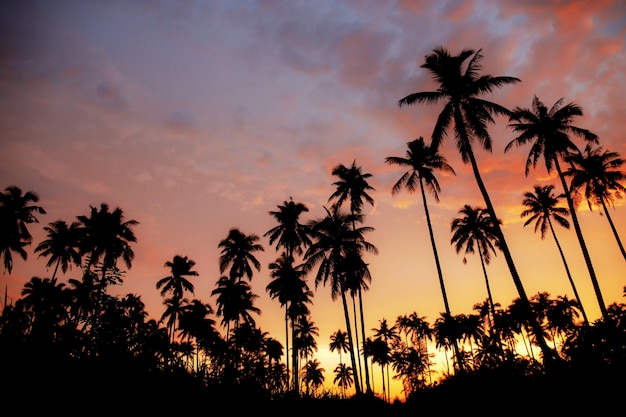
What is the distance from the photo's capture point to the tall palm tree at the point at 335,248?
29.0 meters

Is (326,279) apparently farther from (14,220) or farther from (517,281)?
(14,220)

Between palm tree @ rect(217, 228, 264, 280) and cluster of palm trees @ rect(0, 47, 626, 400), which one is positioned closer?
cluster of palm trees @ rect(0, 47, 626, 400)

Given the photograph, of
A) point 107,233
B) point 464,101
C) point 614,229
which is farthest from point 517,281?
point 107,233

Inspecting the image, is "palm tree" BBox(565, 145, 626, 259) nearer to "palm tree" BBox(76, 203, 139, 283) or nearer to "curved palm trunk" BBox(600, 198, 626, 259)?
"curved palm trunk" BBox(600, 198, 626, 259)

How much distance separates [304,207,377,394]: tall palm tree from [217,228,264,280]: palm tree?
11.7m

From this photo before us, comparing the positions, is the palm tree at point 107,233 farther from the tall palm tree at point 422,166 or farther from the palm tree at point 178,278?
the tall palm tree at point 422,166

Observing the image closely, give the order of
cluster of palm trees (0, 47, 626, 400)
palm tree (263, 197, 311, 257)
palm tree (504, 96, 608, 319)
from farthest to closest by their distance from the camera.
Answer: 1. palm tree (263, 197, 311, 257)
2. palm tree (504, 96, 608, 319)
3. cluster of palm trees (0, 47, 626, 400)

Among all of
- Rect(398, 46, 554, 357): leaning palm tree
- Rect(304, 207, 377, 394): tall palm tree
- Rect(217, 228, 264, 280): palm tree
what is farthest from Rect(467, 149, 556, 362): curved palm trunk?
Rect(217, 228, 264, 280): palm tree

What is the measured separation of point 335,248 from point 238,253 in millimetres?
15245

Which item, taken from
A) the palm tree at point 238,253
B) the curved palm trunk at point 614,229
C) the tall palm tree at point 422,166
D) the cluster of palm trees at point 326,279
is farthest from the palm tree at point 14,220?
the curved palm trunk at point 614,229

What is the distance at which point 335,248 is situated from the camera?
97.4ft

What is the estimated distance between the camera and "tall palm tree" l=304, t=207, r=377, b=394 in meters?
29.0

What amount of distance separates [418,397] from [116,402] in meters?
16.4

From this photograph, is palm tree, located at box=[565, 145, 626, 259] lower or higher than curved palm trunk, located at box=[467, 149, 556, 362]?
higher
